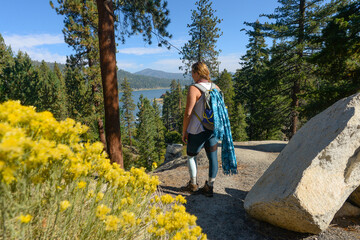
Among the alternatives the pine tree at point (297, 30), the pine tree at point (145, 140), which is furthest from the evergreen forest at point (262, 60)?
the pine tree at point (145, 140)

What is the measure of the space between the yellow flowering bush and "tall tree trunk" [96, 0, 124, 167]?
8.48 ft

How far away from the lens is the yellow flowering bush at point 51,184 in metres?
0.77

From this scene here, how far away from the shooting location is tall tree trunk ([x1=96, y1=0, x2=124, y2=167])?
11.8 ft

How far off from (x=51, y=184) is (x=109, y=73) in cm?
305

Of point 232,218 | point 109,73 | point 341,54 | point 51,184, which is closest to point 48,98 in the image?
point 109,73

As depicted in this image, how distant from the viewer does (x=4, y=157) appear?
70 cm

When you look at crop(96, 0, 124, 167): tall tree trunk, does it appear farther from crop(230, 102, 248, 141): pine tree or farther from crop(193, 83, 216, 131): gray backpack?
crop(230, 102, 248, 141): pine tree

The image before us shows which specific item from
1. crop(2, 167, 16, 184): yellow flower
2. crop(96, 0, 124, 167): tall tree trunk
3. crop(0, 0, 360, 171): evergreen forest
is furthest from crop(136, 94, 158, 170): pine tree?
crop(2, 167, 16, 184): yellow flower

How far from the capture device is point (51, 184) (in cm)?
104

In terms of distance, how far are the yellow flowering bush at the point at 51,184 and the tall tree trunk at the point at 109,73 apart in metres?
2.58

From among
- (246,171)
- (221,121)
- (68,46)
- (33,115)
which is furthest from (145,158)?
(33,115)

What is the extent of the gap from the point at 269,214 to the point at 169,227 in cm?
187

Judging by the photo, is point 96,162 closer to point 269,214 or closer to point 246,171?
point 269,214

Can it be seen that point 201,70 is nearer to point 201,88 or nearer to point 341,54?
point 201,88
